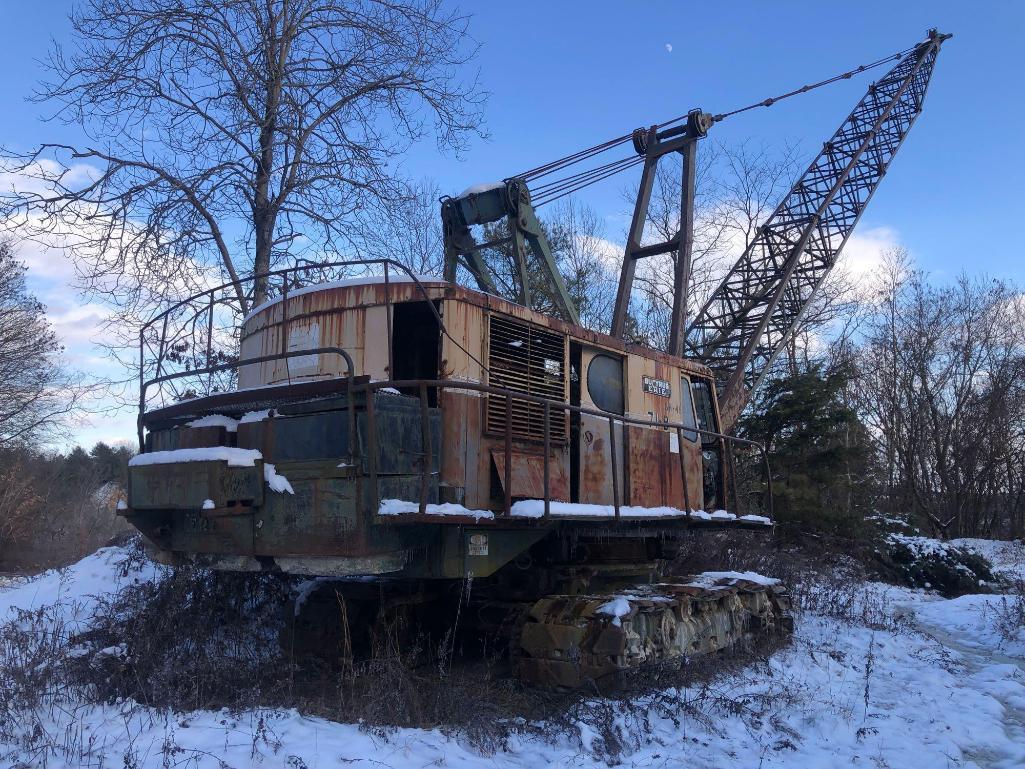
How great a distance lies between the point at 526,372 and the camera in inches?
291

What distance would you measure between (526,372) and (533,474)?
970mm

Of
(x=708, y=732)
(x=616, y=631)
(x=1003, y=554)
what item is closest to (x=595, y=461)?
(x=616, y=631)

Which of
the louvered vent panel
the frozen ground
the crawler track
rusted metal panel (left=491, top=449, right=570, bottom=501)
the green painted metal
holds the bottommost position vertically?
the frozen ground

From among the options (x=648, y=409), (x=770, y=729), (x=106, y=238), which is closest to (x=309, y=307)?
(x=648, y=409)

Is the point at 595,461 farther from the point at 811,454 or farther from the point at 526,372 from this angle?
the point at 811,454

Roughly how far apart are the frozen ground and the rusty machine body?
78cm

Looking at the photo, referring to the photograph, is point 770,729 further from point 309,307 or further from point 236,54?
point 236,54

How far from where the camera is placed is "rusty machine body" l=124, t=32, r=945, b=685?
5691 mm

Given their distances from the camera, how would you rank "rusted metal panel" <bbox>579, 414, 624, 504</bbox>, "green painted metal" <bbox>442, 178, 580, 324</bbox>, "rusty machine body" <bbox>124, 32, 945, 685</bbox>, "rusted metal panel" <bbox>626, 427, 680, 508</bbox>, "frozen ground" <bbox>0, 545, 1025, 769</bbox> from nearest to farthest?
"frozen ground" <bbox>0, 545, 1025, 769</bbox> < "rusty machine body" <bbox>124, 32, 945, 685</bbox> < "rusted metal panel" <bbox>579, 414, 624, 504</bbox> < "rusted metal panel" <bbox>626, 427, 680, 508</bbox> < "green painted metal" <bbox>442, 178, 580, 324</bbox>

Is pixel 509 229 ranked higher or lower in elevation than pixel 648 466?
higher

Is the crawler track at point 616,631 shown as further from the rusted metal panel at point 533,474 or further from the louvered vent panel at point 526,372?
the louvered vent panel at point 526,372

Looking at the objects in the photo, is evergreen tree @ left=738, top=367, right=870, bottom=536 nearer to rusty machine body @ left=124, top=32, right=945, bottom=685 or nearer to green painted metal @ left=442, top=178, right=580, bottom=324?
rusty machine body @ left=124, top=32, right=945, bottom=685

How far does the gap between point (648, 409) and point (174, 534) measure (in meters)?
4.93

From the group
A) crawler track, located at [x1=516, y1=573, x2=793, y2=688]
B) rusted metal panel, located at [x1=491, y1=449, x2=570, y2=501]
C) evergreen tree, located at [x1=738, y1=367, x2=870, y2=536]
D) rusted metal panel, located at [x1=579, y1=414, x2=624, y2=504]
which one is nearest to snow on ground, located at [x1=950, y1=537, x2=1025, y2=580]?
evergreen tree, located at [x1=738, y1=367, x2=870, y2=536]
